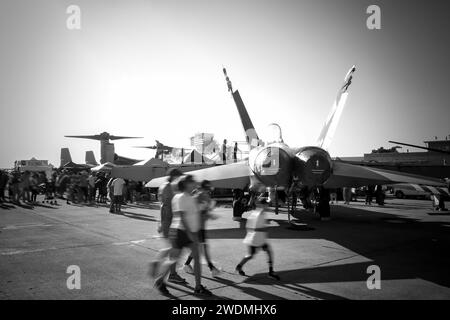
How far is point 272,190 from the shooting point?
10000mm

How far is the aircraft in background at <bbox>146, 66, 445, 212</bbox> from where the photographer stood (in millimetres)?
8430

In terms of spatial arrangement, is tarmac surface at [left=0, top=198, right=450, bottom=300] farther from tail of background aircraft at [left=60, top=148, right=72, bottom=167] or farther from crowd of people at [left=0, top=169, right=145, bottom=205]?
tail of background aircraft at [left=60, top=148, right=72, bottom=167]

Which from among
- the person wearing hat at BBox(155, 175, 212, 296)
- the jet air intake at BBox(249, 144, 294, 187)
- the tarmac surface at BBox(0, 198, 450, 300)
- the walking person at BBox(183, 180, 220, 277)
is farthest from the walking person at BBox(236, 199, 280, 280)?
the jet air intake at BBox(249, 144, 294, 187)

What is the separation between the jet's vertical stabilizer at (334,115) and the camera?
35.4 ft

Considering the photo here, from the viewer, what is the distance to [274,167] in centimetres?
864

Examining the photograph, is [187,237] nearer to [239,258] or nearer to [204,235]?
[204,235]

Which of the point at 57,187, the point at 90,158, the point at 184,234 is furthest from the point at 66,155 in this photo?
the point at 184,234

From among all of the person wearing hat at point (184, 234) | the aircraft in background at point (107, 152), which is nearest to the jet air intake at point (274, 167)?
the person wearing hat at point (184, 234)

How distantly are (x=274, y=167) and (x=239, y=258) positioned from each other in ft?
10.8

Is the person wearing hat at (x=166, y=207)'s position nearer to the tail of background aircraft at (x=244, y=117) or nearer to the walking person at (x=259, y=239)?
the walking person at (x=259, y=239)

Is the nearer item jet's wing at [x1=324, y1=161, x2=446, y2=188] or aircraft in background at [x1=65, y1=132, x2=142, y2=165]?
jet's wing at [x1=324, y1=161, x2=446, y2=188]
